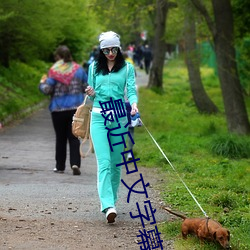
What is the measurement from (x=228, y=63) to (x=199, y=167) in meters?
4.99

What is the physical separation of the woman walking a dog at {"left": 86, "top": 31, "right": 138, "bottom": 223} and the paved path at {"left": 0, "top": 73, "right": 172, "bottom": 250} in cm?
42

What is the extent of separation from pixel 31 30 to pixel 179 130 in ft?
15.1

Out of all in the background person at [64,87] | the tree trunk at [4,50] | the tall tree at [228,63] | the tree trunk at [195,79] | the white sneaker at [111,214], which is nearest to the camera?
the white sneaker at [111,214]

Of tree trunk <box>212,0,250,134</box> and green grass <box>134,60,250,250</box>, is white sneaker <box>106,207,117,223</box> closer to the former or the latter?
green grass <box>134,60,250,250</box>

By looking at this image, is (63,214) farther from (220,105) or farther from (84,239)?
(220,105)

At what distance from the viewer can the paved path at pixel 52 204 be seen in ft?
22.3

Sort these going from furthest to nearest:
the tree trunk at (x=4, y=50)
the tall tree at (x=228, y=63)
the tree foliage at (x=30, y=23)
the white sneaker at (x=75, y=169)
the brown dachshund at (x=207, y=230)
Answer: the tree trunk at (x=4, y=50), the tree foliage at (x=30, y=23), the tall tree at (x=228, y=63), the white sneaker at (x=75, y=169), the brown dachshund at (x=207, y=230)

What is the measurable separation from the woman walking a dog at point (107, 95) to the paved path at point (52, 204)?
0.42 meters

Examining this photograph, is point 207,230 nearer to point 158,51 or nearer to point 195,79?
point 195,79

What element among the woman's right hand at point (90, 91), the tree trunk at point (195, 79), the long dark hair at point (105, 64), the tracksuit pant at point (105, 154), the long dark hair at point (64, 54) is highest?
the long dark hair at point (105, 64)

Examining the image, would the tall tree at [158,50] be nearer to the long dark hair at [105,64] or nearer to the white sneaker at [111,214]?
the long dark hair at [105,64]

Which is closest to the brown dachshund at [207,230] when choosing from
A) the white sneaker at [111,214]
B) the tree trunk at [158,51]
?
the white sneaker at [111,214]

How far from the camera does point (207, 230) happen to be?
20.6 feet

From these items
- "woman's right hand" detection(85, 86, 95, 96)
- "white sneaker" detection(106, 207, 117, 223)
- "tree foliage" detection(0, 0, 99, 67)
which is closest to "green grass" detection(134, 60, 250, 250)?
"white sneaker" detection(106, 207, 117, 223)
